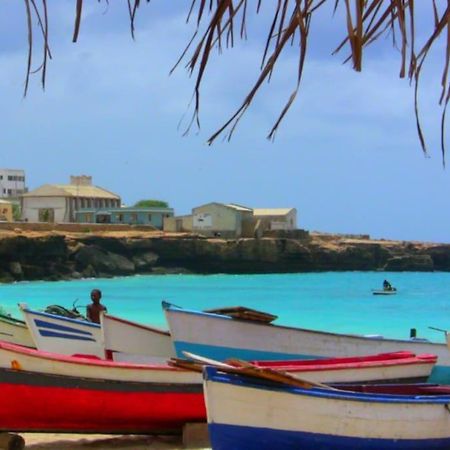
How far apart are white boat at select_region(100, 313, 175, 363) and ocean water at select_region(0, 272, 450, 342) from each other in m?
14.4

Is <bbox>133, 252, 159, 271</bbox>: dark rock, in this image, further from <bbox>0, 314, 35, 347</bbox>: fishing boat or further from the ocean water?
<bbox>0, 314, 35, 347</bbox>: fishing boat

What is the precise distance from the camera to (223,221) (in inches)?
2744

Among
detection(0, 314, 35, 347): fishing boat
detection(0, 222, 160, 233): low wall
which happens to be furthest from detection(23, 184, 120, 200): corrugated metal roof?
detection(0, 314, 35, 347): fishing boat

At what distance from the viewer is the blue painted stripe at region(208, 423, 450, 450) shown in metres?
5.83

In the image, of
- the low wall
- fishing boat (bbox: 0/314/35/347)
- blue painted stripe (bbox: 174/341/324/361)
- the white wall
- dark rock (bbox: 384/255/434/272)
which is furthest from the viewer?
the white wall

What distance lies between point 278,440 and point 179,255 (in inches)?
2249

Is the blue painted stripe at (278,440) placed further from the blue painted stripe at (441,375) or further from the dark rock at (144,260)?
the dark rock at (144,260)

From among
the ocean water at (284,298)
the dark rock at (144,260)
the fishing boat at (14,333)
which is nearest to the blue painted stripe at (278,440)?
the fishing boat at (14,333)

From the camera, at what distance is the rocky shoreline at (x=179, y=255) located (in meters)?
55.4

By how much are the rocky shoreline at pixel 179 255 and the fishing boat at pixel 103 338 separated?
145 feet

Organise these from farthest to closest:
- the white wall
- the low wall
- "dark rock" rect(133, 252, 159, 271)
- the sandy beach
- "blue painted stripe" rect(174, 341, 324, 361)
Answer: the white wall, "dark rock" rect(133, 252, 159, 271), the low wall, "blue painted stripe" rect(174, 341, 324, 361), the sandy beach

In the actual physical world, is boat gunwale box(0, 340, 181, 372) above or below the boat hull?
above

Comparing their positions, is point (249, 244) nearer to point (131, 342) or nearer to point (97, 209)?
point (97, 209)

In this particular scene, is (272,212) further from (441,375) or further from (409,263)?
(441,375)
